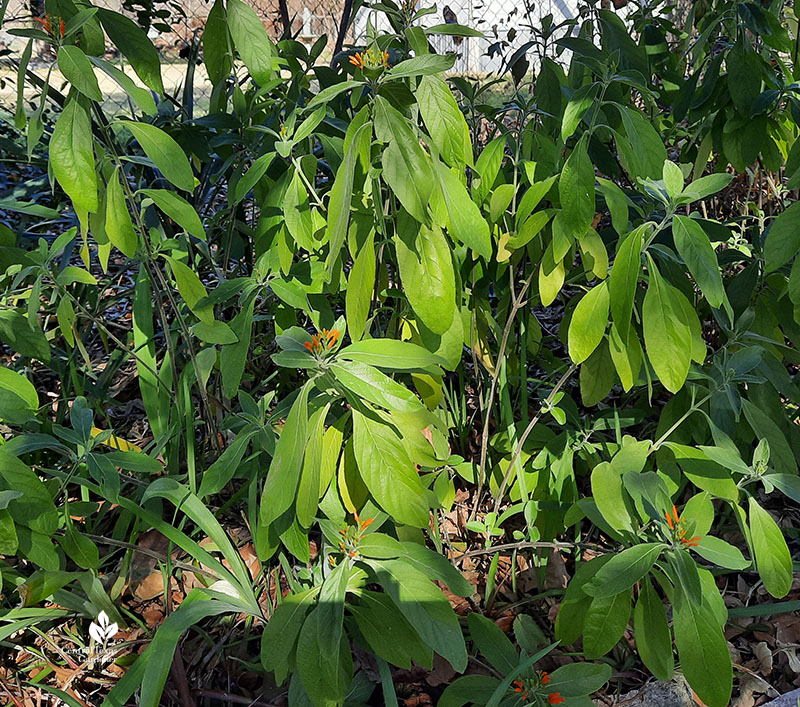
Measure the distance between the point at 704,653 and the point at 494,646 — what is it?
0.35 m

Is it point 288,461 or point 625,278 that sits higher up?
point 625,278

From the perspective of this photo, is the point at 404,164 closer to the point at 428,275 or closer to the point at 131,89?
the point at 428,275

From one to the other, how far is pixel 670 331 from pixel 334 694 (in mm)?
727

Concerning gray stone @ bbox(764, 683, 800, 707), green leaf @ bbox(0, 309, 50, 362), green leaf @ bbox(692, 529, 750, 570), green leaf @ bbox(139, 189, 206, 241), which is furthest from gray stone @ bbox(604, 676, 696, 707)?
green leaf @ bbox(0, 309, 50, 362)

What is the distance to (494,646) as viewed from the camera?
46.2 inches

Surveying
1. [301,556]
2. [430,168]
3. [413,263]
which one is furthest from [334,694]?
[430,168]

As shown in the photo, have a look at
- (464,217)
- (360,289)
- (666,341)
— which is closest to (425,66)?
(464,217)

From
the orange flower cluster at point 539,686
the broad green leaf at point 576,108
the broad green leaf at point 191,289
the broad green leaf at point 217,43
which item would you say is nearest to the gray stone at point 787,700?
the orange flower cluster at point 539,686

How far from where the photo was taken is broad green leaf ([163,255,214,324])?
3.97 feet

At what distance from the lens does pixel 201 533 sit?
1.60 metres

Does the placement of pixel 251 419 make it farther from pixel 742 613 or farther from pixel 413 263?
pixel 742 613

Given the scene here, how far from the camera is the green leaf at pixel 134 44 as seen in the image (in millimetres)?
1166

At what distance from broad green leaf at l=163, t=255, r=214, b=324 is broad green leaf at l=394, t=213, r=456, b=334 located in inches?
15.1

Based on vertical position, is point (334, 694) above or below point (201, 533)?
above
